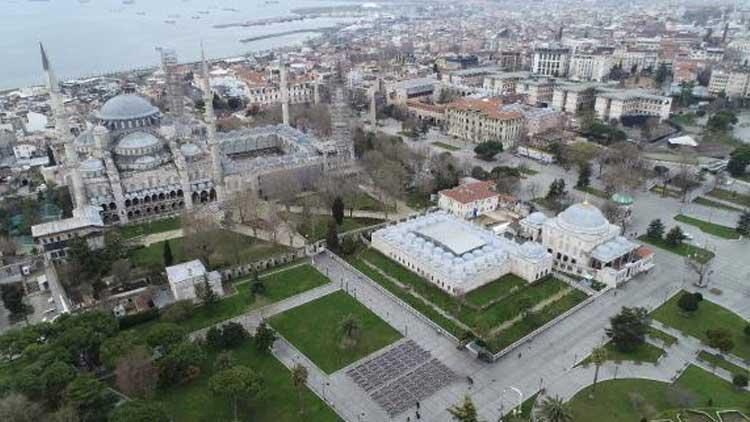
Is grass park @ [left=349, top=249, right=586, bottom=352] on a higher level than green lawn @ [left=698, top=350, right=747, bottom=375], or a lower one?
higher

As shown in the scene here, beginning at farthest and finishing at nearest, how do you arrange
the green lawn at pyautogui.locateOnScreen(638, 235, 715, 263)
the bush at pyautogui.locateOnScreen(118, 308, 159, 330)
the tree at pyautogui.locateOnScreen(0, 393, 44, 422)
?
the green lawn at pyautogui.locateOnScreen(638, 235, 715, 263) < the bush at pyautogui.locateOnScreen(118, 308, 159, 330) < the tree at pyautogui.locateOnScreen(0, 393, 44, 422)

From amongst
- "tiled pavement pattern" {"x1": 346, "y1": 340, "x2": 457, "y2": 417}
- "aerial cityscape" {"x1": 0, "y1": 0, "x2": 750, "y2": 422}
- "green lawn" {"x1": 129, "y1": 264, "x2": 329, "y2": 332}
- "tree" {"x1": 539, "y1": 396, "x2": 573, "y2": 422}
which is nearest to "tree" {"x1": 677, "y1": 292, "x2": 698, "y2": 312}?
"aerial cityscape" {"x1": 0, "y1": 0, "x2": 750, "y2": 422}

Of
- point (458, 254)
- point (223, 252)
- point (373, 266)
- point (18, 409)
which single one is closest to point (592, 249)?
point (458, 254)

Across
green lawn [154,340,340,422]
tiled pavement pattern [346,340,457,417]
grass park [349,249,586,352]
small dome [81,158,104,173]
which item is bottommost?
tiled pavement pattern [346,340,457,417]

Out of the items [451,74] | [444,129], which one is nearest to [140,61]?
[451,74]

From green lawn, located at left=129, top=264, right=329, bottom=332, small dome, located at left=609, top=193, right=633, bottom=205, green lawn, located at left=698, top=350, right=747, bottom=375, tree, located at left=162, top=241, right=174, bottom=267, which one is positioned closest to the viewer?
green lawn, located at left=698, top=350, right=747, bottom=375

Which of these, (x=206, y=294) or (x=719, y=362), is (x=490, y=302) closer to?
(x=719, y=362)

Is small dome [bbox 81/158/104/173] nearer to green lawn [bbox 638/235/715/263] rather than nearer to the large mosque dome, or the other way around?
the large mosque dome
